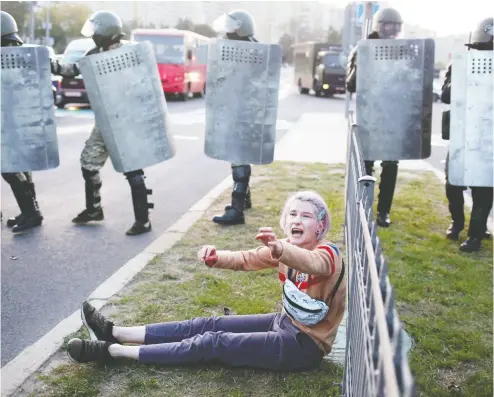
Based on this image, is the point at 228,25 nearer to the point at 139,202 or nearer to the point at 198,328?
the point at 139,202

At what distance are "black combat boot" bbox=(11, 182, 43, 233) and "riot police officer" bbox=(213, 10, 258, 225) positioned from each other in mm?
1650

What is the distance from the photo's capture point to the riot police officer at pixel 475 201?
5410mm

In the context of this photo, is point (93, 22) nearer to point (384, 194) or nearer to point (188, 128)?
point (384, 194)

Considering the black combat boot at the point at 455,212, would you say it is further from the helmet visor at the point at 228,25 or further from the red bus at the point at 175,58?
the red bus at the point at 175,58

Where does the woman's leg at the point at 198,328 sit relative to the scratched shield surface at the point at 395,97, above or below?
below

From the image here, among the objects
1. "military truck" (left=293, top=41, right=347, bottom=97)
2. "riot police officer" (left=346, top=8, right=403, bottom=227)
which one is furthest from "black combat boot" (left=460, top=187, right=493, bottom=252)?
"military truck" (left=293, top=41, right=347, bottom=97)

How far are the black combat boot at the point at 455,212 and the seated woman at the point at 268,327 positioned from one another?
123 inches

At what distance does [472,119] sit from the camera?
527 centimetres

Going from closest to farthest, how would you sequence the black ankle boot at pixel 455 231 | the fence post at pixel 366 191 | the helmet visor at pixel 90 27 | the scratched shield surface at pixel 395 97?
the fence post at pixel 366 191 → the helmet visor at pixel 90 27 → the scratched shield surface at pixel 395 97 → the black ankle boot at pixel 455 231

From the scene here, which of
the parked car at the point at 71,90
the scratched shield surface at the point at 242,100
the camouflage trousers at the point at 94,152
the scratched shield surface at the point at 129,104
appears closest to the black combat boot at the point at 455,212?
the scratched shield surface at the point at 242,100

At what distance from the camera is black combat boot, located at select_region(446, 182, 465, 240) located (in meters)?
6.03

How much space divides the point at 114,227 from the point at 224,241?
119 cm

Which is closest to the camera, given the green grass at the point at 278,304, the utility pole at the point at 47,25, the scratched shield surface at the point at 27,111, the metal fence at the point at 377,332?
the metal fence at the point at 377,332

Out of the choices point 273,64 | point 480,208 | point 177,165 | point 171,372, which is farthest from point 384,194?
point 177,165
